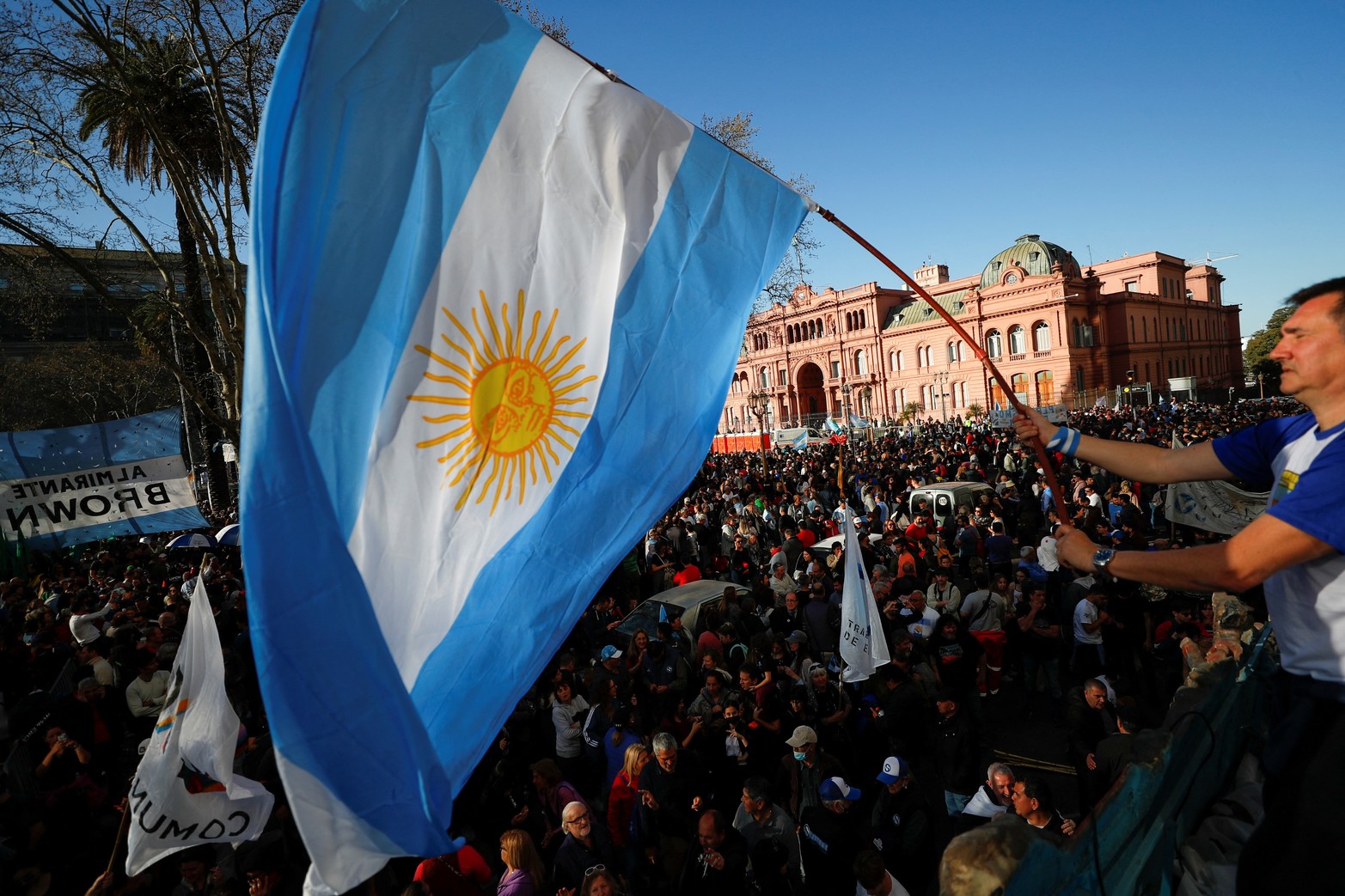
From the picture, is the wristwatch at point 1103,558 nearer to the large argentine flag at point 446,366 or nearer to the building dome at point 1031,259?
the large argentine flag at point 446,366

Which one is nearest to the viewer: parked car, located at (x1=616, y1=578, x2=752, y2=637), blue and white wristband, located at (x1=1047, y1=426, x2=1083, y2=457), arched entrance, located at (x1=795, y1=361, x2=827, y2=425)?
blue and white wristband, located at (x1=1047, y1=426, x2=1083, y2=457)

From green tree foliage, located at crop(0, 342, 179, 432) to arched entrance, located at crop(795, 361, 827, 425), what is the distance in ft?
175

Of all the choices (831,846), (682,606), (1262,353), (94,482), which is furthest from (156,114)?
(1262,353)

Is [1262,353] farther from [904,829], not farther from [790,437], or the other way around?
[904,829]

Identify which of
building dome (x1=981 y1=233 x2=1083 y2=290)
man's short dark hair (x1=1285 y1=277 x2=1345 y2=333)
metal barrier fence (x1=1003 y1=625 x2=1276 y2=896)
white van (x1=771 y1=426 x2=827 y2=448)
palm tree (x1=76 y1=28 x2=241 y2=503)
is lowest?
metal barrier fence (x1=1003 y1=625 x2=1276 y2=896)

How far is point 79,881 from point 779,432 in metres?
31.6

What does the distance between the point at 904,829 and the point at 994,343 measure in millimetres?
63857

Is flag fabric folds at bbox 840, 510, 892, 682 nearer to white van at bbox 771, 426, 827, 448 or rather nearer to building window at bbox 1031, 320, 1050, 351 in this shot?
white van at bbox 771, 426, 827, 448

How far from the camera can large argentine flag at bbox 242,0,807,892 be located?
Answer: 1.97m

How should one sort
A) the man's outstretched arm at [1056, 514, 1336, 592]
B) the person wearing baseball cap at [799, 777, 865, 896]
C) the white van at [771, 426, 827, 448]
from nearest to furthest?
1. the man's outstretched arm at [1056, 514, 1336, 592]
2. the person wearing baseball cap at [799, 777, 865, 896]
3. the white van at [771, 426, 827, 448]

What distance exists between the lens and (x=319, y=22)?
7.20 feet

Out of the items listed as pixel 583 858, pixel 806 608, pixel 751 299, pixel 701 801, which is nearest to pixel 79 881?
pixel 583 858

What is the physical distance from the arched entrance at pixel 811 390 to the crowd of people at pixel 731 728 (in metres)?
63.4

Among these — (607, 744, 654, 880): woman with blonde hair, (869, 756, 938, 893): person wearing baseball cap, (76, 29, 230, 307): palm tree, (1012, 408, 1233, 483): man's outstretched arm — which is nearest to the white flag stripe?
(1012, 408, 1233, 483): man's outstretched arm
